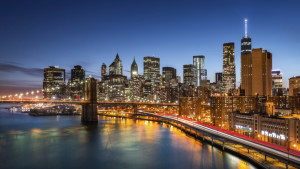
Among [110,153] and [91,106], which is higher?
[91,106]

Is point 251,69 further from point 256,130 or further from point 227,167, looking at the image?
point 227,167

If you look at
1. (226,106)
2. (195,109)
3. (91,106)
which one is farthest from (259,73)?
(91,106)

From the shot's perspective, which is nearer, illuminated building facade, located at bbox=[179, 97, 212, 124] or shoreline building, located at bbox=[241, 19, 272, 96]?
illuminated building facade, located at bbox=[179, 97, 212, 124]

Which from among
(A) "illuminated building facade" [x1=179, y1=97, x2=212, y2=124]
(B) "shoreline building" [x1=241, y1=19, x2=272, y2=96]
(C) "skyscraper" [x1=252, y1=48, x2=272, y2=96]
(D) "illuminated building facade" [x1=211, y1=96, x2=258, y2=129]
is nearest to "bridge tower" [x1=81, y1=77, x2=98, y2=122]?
(A) "illuminated building facade" [x1=179, y1=97, x2=212, y2=124]

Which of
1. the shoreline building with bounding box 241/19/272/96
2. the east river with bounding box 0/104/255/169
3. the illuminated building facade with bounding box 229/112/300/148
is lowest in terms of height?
the east river with bounding box 0/104/255/169

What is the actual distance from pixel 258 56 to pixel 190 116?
60.6 m

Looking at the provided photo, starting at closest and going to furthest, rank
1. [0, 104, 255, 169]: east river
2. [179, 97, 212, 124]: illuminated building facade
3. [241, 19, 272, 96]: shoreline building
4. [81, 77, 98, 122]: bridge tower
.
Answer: [0, 104, 255, 169]: east river, [81, 77, 98, 122]: bridge tower, [179, 97, 212, 124]: illuminated building facade, [241, 19, 272, 96]: shoreline building

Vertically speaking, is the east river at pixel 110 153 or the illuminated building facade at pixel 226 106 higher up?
the illuminated building facade at pixel 226 106

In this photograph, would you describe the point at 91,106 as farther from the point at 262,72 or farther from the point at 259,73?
the point at 262,72

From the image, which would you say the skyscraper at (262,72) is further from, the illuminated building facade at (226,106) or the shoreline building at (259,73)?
the illuminated building facade at (226,106)

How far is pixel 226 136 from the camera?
140 ft

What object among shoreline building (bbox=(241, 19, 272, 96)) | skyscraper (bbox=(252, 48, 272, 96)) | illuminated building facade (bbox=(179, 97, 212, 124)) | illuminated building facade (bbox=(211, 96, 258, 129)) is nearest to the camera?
illuminated building facade (bbox=(211, 96, 258, 129))

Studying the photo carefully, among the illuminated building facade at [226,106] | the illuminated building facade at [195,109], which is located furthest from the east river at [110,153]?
the illuminated building facade at [195,109]

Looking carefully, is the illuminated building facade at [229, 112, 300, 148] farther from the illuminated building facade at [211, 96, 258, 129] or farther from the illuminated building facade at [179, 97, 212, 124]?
the illuminated building facade at [179, 97, 212, 124]
